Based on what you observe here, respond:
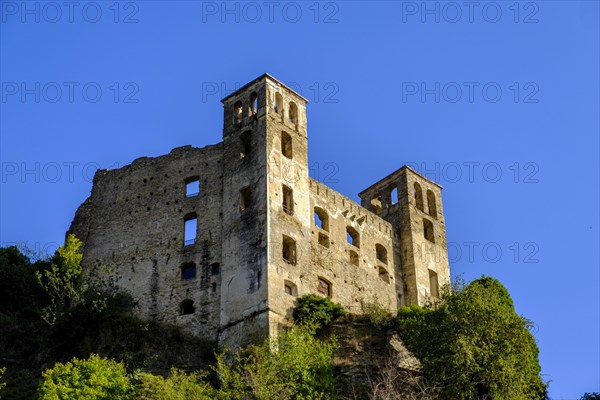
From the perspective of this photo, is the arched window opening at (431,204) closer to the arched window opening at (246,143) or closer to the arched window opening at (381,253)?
the arched window opening at (381,253)

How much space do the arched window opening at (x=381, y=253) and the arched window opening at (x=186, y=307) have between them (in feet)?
33.9

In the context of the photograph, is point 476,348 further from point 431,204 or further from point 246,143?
point 431,204

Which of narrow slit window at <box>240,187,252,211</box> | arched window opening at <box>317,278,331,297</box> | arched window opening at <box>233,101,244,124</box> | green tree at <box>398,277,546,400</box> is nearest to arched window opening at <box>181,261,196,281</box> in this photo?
narrow slit window at <box>240,187,252,211</box>

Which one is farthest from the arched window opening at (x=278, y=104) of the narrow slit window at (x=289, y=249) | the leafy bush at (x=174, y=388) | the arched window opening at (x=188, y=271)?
the leafy bush at (x=174, y=388)

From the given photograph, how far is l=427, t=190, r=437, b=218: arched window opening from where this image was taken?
173 feet

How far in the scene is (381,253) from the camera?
161 feet

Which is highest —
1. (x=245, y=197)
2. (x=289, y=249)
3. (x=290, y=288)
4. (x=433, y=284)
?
(x=245, y=197)

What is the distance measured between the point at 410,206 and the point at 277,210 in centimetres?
1109

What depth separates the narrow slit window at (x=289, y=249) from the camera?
41.9 meters

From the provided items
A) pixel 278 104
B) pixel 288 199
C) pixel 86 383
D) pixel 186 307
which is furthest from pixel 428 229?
pixel 86 383

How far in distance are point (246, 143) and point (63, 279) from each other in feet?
30.9

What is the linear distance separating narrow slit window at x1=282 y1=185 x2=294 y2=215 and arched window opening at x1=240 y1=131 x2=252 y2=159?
2458 millimetres

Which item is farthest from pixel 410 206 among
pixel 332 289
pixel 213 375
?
pixel 213 375

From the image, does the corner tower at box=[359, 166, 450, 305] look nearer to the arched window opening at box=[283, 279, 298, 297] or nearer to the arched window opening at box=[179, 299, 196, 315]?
the arched window opening at box=[283, 279, 298, 297]
